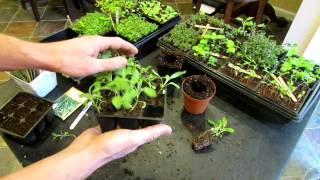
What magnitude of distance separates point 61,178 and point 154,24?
81 centimetres

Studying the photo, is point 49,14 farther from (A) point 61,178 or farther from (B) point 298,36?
(A) point 61,178

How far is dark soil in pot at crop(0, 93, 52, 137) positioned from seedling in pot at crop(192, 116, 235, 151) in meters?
0.49

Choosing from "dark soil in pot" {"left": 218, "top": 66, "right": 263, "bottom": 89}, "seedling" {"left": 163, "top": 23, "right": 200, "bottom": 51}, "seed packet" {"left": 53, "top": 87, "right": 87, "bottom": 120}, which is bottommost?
"seed packet" {"left": 53, "top": 87, "right": 87, "bottom": 120}

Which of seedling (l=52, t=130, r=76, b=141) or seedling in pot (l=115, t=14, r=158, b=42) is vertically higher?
seedling in pot (l=115, t=14, r=158, b=42)

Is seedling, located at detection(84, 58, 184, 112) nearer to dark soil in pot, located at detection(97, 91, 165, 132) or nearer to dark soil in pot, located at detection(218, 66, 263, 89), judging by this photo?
dark soil in pot, located at detection(97, 91, 165, 132)

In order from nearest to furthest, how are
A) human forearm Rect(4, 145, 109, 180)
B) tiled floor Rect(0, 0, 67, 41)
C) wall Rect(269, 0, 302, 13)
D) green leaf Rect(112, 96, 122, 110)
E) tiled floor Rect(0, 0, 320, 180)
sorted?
human forearm Rect(4, 145, 109, 180), green leaf Rect(112, 96, 122, 110), tiled floor Rect(0, 0, 320, 180), tiled floor Rect(0, 0, 67, 41), wall Rect(269, 0, 302, 13)

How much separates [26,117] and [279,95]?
32.9 inches

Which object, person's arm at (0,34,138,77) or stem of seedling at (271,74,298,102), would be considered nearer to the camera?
person's arm at (0,34,138,77)

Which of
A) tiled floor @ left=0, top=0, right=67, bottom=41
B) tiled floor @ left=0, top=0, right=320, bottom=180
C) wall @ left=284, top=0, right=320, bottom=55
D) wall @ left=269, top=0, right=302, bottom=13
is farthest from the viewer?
wall @ left=269, top=0, right=302, bottom=13

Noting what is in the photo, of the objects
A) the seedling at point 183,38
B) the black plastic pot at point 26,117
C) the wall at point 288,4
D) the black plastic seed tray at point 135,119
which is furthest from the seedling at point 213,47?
the wall at point 288,4

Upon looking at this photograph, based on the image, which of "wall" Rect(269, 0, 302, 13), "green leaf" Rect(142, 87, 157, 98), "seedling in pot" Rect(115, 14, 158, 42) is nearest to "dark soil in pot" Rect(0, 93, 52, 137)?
"green leaf" Rect(142, 87, 157, 98)

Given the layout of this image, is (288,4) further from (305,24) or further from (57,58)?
(57,58)

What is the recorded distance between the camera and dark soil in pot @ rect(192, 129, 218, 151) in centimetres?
77

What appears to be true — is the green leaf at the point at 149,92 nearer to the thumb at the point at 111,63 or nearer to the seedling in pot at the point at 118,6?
the thumb at the point at 111,63
